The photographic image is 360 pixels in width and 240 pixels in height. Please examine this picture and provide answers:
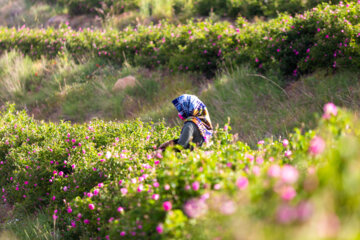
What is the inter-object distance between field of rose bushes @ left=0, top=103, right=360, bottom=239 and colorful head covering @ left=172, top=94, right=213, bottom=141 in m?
0.39

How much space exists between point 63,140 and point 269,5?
859cm

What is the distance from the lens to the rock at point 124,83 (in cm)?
912

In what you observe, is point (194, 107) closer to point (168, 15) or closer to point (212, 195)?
point (212, 195)

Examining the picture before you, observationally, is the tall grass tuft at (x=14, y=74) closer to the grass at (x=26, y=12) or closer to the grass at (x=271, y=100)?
the grass at (x=271, y=100)

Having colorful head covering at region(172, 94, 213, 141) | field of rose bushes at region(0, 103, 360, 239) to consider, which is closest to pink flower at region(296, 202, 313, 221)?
field of rose bushes at region(0, 103, 360, 239)

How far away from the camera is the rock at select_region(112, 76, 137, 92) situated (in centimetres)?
912

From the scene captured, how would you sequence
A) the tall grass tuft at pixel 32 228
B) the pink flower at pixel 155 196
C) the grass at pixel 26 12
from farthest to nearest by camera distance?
the grass at pixel 26 12
the tall grass tuft at pixel 32 228
the pink flower at pixel 155 196

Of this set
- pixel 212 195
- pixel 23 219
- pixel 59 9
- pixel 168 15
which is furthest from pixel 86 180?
pixel 59 9

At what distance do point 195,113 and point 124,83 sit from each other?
508cm

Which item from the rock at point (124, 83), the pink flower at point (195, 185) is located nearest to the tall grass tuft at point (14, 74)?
the rock at point (124, 83)

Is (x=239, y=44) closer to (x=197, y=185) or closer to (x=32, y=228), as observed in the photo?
(x=32, y=228)

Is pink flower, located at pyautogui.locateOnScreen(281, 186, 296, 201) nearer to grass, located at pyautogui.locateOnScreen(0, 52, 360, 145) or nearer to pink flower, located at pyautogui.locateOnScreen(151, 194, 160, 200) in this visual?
pink flower, located at pyautogui.locateOnScreen(151, 194, 160, 200)

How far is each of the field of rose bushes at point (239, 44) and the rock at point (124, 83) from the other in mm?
908

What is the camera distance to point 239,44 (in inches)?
332
